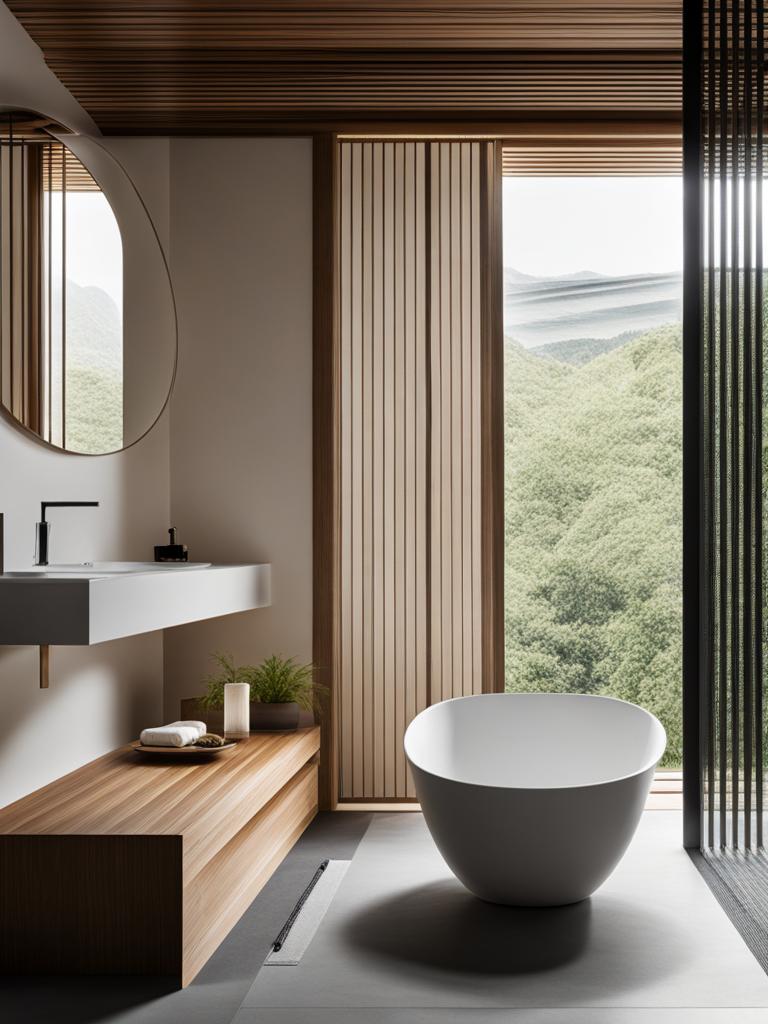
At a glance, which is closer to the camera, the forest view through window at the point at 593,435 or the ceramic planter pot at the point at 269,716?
the ceramic planter pot at the point at 269,716

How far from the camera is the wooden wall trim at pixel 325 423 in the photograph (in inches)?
173

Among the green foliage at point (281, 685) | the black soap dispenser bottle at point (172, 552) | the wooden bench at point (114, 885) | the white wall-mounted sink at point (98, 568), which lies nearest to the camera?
the wooden bench at point (114, 885)

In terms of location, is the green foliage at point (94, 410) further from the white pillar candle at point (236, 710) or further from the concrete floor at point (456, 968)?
the concrete floor at point (456, 968)

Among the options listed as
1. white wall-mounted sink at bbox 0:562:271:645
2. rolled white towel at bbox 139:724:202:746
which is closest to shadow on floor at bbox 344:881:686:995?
rolled white towel at bbox 139:724:202:746

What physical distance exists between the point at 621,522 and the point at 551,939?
5.20m

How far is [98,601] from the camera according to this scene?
8.80ft

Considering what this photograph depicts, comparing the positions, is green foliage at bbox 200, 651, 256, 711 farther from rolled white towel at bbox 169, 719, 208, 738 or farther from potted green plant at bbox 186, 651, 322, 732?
rolled white towel at bbox 169, 719, 208, 738

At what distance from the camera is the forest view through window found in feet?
25.3

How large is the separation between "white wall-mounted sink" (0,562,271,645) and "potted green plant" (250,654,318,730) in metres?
0.61

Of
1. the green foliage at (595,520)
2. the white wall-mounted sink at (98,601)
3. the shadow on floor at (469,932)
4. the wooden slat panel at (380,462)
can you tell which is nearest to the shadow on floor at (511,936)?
the shadow on floor at (469,932)

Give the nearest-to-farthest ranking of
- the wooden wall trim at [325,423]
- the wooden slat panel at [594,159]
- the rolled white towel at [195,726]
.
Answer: the rolled white towel at [195,726]
the wooden wall trim at [325,423]
the wooden slat panel at [594,159]

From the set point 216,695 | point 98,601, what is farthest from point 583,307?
point 98,601

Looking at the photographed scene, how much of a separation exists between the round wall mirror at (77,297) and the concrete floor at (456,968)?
1.81 m

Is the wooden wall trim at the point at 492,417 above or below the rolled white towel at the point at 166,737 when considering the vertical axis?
above
